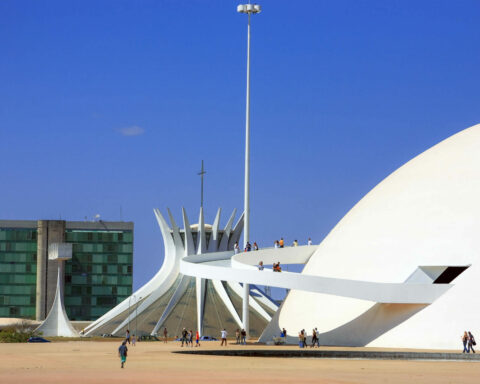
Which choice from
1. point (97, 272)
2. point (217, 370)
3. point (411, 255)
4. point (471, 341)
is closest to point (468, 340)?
point (471, 341)

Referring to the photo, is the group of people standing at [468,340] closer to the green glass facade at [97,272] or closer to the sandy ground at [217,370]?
the sandy ground at [217,370]

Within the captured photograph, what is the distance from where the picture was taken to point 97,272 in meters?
111

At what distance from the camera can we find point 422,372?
105ft

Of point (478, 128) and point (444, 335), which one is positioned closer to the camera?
point (444, 335)

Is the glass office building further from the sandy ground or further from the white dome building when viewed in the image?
the sandy ground

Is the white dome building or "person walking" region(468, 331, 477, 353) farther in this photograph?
the white dome building

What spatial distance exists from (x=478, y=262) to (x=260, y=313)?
90.1 feet

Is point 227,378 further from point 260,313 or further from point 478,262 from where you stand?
point 260,313

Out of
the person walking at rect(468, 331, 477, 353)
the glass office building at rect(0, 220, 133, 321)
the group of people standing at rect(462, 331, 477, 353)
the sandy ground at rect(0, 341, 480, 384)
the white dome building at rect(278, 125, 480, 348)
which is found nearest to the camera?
the sandy ground at rect(0, 341, 480, 384)

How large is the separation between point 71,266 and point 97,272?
294cm

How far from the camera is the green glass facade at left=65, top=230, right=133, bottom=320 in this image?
4321 inches

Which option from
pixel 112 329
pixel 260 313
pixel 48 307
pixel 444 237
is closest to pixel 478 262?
pixel 444 237

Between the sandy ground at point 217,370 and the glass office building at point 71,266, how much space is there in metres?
68.4

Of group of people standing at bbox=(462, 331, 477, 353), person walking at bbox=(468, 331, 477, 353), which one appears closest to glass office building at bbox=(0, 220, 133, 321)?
group of people standing at bbox=(462, 331, 477, 353)
